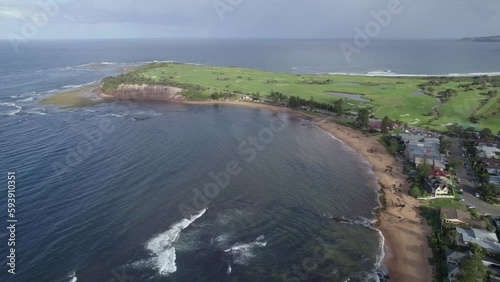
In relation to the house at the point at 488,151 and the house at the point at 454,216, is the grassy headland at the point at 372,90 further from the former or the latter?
the house at the point at 454,216

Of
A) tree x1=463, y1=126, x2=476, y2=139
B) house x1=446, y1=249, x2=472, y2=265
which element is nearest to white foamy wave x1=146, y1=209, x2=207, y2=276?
house x1=446, y1=249, x2=472, y2=265

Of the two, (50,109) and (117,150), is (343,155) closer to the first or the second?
(117,150)

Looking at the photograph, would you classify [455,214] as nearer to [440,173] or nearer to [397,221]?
[397,221]

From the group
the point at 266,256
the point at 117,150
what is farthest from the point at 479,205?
the point at 117,150

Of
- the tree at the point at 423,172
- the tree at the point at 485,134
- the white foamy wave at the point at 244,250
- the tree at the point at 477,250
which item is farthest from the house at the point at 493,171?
the white foamy wave at the point at 244,250

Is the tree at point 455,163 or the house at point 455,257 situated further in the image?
the tree at point 455,163

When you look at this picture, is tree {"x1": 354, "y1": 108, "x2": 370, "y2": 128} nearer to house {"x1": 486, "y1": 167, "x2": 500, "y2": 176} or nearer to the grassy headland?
the grassy headland

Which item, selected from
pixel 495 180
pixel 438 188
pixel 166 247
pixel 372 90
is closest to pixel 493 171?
pixel 495 180
